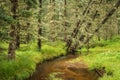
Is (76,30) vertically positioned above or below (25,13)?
below

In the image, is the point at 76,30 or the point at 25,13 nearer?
the point at 25,13

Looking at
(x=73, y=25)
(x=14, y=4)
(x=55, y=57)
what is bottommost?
(x=55, y=57)

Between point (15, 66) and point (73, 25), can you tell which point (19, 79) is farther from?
point (73, 25)

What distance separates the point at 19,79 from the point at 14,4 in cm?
565

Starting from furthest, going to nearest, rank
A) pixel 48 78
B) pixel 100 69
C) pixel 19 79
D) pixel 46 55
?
1. pixel 46 55
2. pixel 100 69
3. pixel 48 78
4. pixel 19 79

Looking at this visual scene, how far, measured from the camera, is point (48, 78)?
15.7m

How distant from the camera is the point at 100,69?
17500 mm

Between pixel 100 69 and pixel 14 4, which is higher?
pixel 14 4

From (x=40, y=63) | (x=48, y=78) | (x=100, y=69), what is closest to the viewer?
(x=48, y=78)

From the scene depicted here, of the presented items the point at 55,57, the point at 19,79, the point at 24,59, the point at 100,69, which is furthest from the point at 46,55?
the point at 19,79

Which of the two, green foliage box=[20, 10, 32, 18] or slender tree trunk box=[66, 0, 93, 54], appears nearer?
green foliage box=[20, 10, 32, 18]

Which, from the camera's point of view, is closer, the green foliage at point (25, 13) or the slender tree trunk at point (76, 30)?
the green foliage at point (25, 13)

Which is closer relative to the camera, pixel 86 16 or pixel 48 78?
pixel 48 78

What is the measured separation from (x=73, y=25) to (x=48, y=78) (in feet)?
53.6
